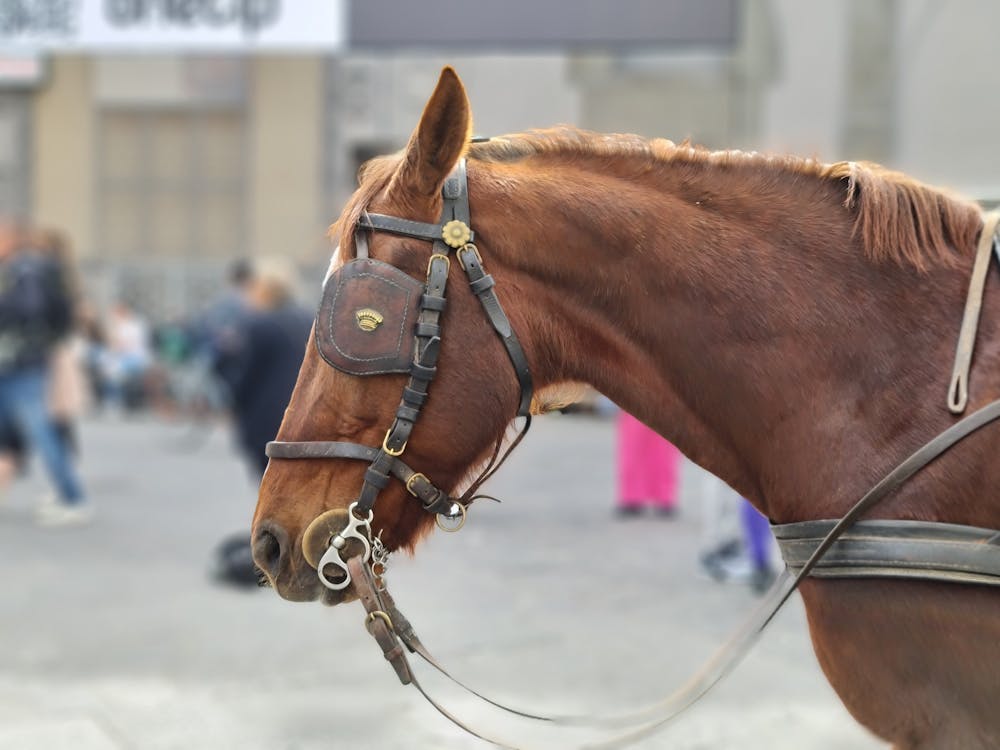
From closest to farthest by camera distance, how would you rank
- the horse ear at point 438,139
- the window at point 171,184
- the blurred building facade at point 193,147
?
the horse ear at point 438,139
the blurred building facade at point 193,147
the window at point 171,184

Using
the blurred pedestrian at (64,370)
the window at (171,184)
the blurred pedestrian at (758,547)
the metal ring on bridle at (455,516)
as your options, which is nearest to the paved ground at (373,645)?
the blurred pedestrian at (758,547)

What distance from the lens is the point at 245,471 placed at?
32.8 ft

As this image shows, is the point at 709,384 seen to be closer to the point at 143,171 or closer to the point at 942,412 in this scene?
the point at 942,412

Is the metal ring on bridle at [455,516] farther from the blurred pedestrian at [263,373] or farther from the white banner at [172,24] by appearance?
the white banner at [172,24]

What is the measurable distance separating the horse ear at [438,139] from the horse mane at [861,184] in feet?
0.44

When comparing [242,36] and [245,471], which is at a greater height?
[242,36]

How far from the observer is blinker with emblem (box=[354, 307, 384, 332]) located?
1806 millimetres

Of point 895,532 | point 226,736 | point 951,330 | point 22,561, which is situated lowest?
point 22,561

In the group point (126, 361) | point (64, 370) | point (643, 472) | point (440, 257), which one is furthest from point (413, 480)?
point (126, 361)

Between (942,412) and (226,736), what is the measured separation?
9.42 feet

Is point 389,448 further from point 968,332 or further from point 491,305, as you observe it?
point 968,332

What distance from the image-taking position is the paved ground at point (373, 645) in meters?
3.78

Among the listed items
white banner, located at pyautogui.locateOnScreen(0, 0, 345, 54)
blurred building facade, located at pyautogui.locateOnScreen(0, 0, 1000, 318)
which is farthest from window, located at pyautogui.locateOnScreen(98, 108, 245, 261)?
white banner, located at pyautogui.locateOnScreen(0, 0, 345, 54)

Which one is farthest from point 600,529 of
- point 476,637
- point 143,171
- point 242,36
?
point 143,171
